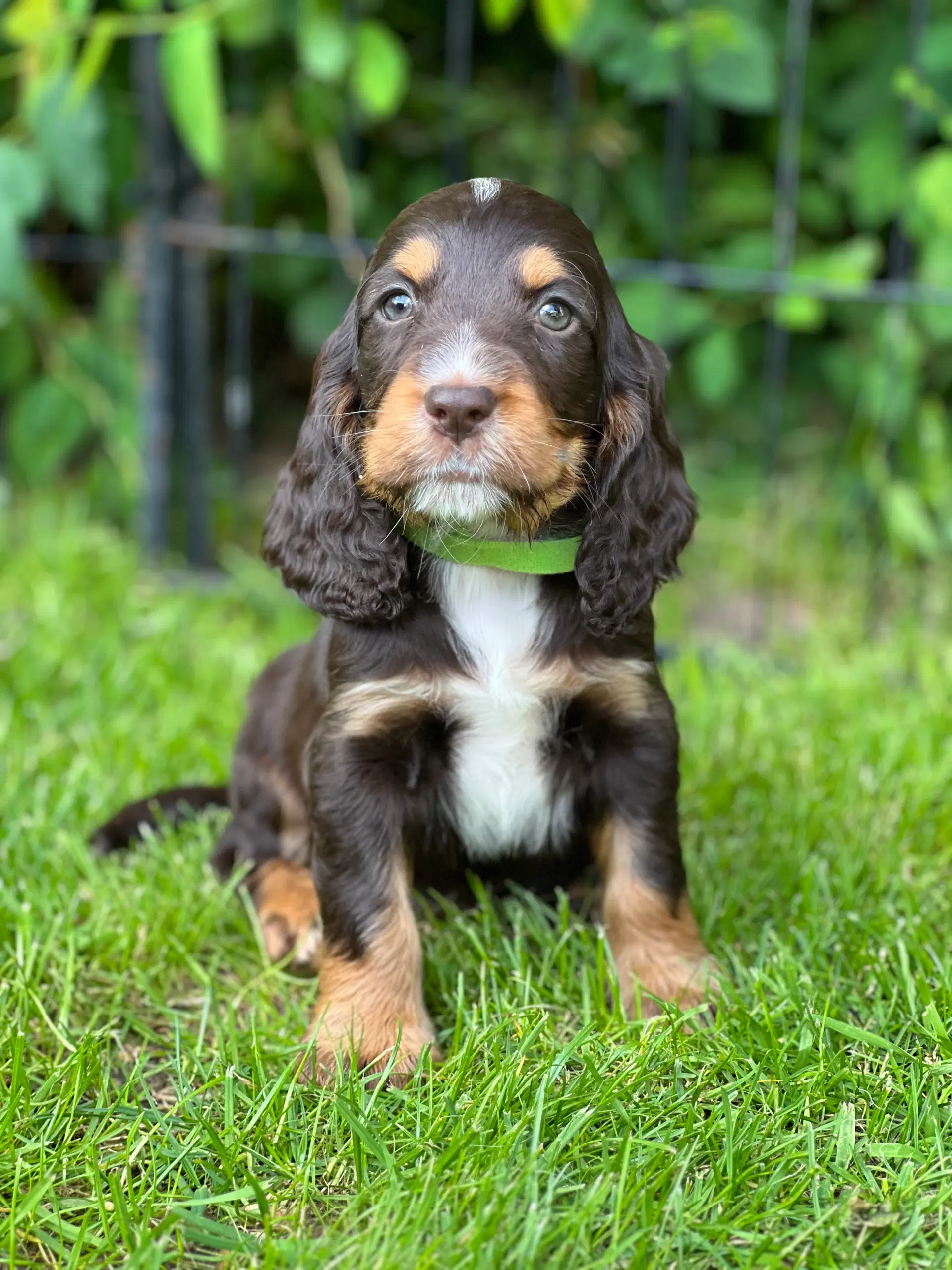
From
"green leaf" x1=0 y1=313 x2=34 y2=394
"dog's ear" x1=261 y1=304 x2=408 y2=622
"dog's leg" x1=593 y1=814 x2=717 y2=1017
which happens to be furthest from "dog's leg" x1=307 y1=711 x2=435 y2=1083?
"green leaf" x1=0 y1=313 x2=34 y2=394

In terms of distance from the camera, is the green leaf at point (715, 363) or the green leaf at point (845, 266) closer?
the green leaf at point (845, 266)

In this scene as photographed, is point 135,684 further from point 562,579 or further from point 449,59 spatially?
point 449,59

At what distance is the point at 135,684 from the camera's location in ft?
14.8

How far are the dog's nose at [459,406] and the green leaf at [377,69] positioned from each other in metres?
3.06

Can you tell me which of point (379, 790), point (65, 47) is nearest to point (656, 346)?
point (379, 790)

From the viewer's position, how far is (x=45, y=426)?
5734 mm

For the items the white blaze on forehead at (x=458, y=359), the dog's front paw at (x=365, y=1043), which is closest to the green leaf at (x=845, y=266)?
the white blaze on forehead at (x=458, y=359)

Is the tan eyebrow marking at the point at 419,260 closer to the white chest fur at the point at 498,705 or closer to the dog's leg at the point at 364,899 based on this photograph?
the white chest fur at the point at 498,705

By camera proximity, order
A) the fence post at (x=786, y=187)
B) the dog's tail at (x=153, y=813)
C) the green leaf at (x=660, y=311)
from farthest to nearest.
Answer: the green leaf at (x=660, y=311)
the fence post at (x=786, y=187)
the dog's tail at (x=153, y=813)

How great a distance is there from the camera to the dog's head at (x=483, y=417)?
234cm

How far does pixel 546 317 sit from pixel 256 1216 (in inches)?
61.0

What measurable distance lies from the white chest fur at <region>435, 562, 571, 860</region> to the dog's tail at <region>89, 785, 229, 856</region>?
3.17 ft

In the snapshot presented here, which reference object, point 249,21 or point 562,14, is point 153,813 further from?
point 249,21

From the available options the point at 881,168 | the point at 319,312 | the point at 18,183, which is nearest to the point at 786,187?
the point at 881,168
